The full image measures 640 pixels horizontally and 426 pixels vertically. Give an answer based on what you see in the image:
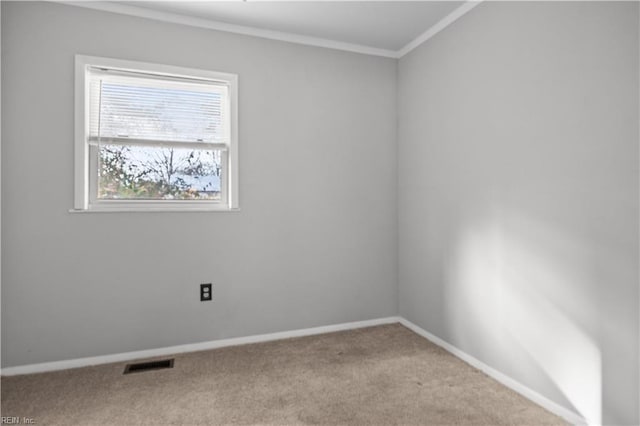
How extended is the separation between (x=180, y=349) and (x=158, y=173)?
133 cm

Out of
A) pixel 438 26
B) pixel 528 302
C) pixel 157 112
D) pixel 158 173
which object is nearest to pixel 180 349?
pixel 158 173

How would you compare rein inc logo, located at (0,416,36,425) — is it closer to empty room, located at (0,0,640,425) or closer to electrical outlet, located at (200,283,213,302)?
empty room, located at (0,0,640,425)

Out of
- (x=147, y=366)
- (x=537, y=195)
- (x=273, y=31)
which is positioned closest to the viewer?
(x=537, y=195)

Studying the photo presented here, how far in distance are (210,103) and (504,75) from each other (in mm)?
2099

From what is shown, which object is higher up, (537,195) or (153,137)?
(153,137)

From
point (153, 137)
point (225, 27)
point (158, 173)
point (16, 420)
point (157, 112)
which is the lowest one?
point (16, 420)

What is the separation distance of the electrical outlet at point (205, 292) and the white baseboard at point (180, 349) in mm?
336

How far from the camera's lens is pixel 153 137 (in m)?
2.73

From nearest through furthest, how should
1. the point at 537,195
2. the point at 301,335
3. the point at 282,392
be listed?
the point at 537,195
the point at 282,392
the point at 301,335

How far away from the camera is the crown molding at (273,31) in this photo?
2.54 m

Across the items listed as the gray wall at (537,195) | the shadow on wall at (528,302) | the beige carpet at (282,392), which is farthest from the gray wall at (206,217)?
the shadow on wall at (528,302)

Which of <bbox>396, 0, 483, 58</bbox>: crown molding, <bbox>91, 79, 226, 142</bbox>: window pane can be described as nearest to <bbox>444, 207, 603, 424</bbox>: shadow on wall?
<bbox>396, 0, 483, 58</bbox>: crown molding

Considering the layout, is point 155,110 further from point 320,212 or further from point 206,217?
point 320,212

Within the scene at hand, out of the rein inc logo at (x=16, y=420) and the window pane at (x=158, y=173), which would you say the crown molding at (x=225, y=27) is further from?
the rein inc logo at (x=16, y=420)
